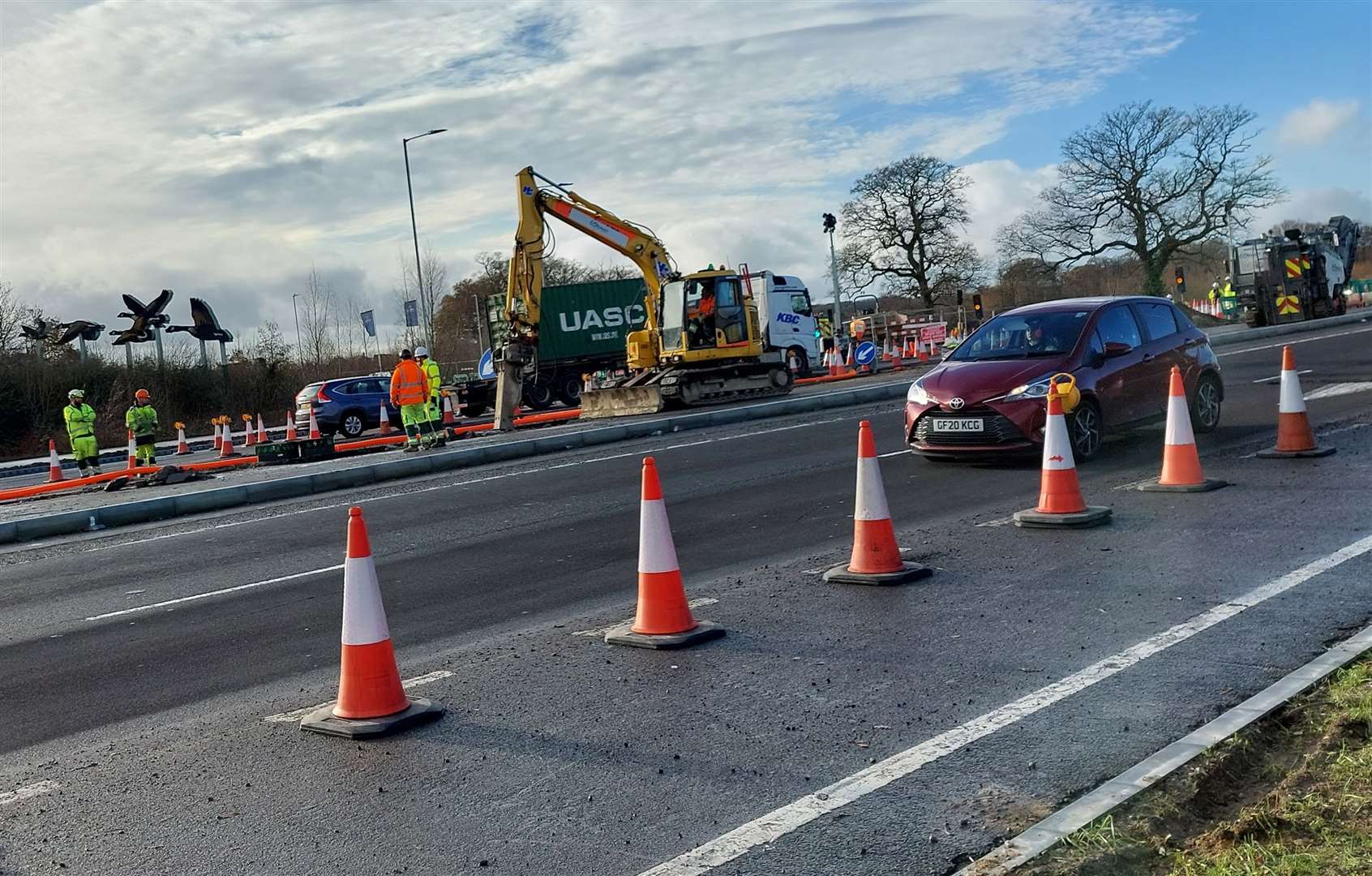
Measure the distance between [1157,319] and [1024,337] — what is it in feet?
5.66

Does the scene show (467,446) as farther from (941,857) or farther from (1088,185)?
(1088,185)

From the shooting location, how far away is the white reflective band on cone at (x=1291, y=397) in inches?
422

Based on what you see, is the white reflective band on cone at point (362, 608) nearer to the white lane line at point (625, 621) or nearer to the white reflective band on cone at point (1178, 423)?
the white lane line at point (625, 621)

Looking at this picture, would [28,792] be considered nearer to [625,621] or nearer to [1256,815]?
[625,621]

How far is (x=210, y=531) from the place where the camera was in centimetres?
1262

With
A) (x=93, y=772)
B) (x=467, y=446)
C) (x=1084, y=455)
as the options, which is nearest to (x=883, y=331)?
(x=467, y=446)

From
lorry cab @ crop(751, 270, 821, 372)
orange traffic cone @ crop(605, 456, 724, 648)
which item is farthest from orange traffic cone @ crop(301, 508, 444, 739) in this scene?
lorry cab @ crop(751, 270, 821, 372)

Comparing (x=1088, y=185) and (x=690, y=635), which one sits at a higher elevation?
(x=1088, y=185)

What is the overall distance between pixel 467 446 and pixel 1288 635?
16.4 m

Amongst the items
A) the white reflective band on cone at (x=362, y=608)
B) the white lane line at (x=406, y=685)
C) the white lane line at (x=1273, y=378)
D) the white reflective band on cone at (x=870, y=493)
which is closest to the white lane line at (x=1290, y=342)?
the white lane line at (x=1273, y=378)

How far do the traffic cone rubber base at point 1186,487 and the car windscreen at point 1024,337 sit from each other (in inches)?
96.7

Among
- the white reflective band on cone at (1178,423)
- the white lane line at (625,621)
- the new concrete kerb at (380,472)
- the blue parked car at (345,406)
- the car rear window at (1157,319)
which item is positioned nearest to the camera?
the white lane line at (625,621)

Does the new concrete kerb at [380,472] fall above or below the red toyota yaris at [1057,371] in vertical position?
below

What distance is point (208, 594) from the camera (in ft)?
29.5
